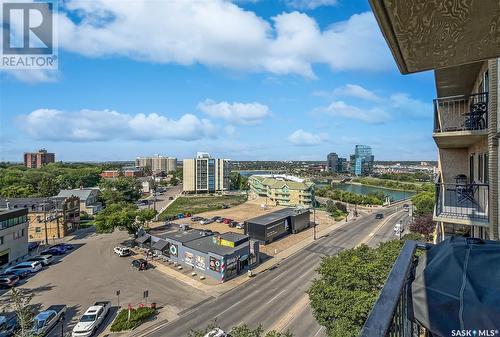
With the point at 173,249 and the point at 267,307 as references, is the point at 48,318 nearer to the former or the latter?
the point at 173,249

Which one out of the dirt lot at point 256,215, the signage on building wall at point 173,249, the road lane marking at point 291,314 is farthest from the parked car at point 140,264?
the road lane marking at point 291,314

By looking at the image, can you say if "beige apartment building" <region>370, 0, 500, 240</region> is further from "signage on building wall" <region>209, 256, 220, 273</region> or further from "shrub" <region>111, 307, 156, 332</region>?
"signage on building wall" <region>209, 256, 220, 273</region>

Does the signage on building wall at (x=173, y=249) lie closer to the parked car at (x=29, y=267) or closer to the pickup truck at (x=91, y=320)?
the pickup truck at (x=91, y=320)

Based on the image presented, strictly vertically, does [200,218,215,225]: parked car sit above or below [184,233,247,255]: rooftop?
below

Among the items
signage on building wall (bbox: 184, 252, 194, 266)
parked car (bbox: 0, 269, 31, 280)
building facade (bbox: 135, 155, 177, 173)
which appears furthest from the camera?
building facade (bbox: 135, 155, 177, 173)

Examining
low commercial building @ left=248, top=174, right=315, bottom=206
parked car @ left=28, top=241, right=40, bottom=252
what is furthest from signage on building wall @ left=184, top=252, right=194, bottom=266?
low commercial building @ left=248, top=174, right=315, bottom=206

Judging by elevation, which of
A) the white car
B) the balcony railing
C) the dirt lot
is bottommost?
the dirt lot
